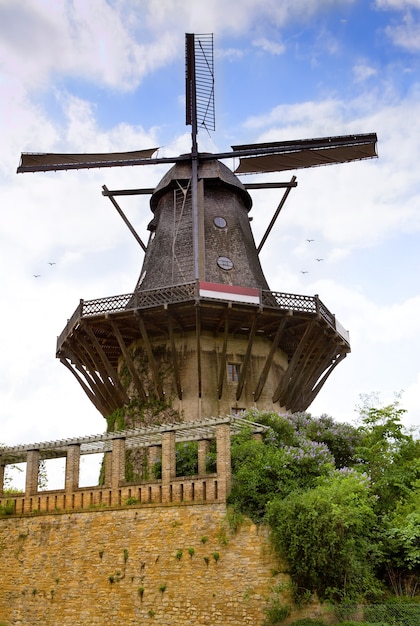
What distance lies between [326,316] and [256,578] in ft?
44.1

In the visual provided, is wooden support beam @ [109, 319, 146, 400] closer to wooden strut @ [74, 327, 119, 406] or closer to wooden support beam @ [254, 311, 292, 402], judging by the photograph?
wooden strut @ [74, 327, 119, 406]

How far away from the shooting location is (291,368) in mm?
30203

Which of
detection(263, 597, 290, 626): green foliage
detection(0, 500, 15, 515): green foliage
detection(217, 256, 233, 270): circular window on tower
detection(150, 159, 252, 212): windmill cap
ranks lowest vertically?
detection(263, 597, 290, 626): green foliage

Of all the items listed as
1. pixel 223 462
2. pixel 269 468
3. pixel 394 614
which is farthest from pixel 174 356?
pixel 394 614

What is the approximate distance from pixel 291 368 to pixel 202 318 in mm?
3966

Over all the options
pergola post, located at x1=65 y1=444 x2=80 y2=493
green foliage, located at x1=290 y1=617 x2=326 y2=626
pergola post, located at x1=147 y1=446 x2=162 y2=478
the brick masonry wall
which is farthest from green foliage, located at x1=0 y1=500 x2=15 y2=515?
green foliage, located at x1=290 y1=617 x2=326 y2=626

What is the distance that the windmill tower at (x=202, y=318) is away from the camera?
1142 inches

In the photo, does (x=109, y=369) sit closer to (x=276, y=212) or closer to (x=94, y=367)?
(x=94, y=367)

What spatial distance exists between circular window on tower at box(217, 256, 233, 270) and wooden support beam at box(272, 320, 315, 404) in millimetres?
4647

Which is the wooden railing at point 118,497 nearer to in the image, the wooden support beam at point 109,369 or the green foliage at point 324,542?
the green foliage at point 324,542

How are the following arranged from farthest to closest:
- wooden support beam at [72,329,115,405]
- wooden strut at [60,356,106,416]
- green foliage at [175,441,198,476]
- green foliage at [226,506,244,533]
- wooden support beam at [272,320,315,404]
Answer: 1. wooden strut at [60,356,106,416]
2. wooden support beam at [72,329,115,405]
3. wooden support beam at [272,320,315,404]
4. green foliage at [175,441,198,476]
5. green foliage at [226,506,244,533]

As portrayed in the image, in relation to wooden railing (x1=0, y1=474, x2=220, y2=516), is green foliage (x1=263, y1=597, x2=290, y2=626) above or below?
below

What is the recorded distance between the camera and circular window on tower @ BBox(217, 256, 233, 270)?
3253 cm

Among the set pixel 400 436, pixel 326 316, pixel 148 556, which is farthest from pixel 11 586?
pixel 326 316
